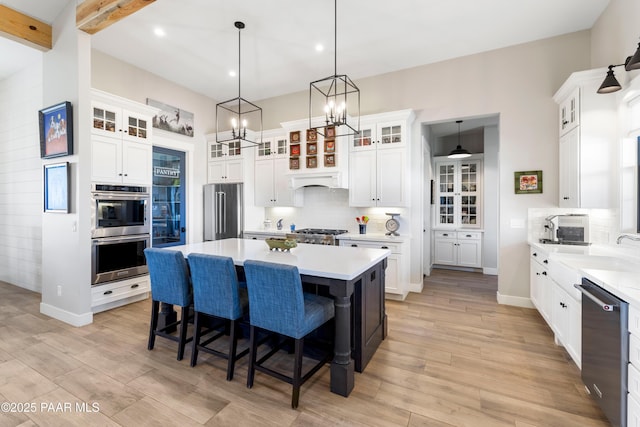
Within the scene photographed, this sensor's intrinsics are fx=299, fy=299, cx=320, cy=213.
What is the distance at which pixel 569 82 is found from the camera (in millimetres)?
3250

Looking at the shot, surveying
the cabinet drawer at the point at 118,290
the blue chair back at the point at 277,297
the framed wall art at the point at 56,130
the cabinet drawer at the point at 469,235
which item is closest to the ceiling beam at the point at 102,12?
the framed wall art at the point at 56,130

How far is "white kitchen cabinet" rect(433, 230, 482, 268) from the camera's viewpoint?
20.7ft

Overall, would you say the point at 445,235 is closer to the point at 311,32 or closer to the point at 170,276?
the point at 311,32

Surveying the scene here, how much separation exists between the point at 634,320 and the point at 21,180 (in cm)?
739

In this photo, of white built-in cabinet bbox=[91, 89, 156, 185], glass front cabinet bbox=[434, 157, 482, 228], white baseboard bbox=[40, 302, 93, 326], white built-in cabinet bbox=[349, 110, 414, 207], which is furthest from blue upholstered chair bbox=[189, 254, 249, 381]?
glass front cabinet bbox=[434, 157, 482, 228]

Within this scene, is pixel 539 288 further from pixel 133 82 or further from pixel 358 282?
pixel 133 82

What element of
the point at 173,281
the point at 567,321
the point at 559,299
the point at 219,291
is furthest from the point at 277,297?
the point at 559,299

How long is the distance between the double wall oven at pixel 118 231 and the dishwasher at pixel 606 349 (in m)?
4.81

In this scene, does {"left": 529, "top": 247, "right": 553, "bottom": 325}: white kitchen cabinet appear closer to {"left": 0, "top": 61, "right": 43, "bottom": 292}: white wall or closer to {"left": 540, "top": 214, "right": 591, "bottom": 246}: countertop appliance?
{"left": 540, "top": 214, "right": 591, "bottom": 246}: countertop appliance

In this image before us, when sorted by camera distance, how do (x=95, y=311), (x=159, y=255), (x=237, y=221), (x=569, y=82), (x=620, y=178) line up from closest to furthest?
(x=159, y=255), (x=620, y=178), (x=569, y=82), (x=95, y=311), (x=237, y=221)

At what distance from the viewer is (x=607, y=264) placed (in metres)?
2.42

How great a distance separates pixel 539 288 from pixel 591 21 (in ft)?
10.5

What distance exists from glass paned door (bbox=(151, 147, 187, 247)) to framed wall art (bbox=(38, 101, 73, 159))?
1.48 meters

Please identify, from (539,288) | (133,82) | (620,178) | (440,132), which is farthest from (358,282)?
(440,132)
